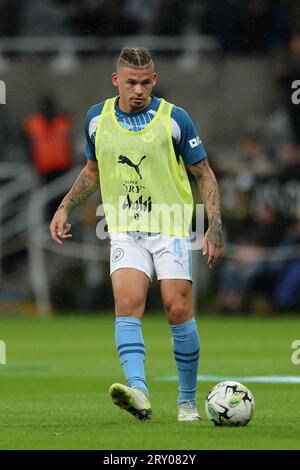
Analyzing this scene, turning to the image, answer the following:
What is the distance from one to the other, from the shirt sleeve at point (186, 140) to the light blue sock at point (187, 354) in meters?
1.04

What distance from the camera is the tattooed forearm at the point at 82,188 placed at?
8914mm

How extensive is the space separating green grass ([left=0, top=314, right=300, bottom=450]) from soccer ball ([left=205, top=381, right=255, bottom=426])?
0.08m

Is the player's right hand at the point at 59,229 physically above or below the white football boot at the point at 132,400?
above

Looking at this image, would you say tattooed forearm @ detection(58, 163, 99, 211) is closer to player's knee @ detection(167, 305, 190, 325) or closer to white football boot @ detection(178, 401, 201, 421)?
player's knee @ detection(167, 305, 190, 325)

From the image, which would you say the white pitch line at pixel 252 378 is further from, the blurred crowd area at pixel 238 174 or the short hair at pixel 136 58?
the blurred crowd area at pixel 238 174

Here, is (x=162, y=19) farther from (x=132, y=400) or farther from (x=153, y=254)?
(x=132, y=400)

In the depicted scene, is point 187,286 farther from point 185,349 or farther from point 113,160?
point 113,160

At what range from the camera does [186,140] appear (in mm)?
8453

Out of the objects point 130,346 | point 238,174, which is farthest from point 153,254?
point 238,174

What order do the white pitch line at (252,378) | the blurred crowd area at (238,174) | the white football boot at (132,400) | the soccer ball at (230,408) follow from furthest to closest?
the blurred crowd area at (238,174) → the white pitch line at (252,378) → the soccer ball at (230,408) → the white football boot at (132,400)

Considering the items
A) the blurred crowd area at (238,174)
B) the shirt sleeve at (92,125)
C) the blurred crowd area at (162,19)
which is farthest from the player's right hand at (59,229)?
the blurred crowd area at (162,19)

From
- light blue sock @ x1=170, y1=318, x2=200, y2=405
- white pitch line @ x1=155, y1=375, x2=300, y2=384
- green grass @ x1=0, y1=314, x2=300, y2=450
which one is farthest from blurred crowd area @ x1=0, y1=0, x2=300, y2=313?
light blue sock @ x1=170, y1=318, x2=200, y2=405

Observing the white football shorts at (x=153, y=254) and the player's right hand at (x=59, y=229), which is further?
the player's right hand at (x=59, y=229)
